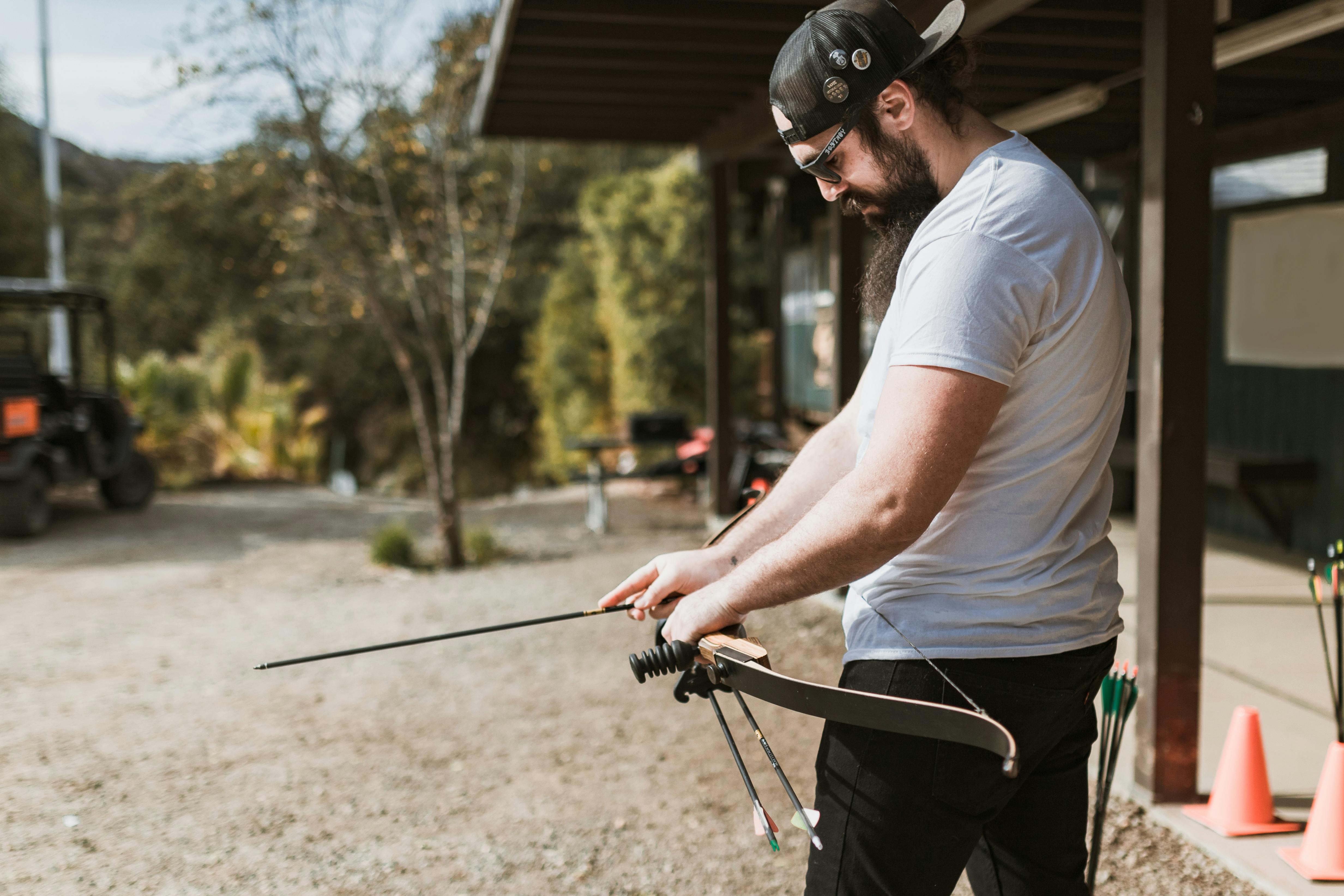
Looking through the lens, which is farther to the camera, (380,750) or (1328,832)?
(380,750)

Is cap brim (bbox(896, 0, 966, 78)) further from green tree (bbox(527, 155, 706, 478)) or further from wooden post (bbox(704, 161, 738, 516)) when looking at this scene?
green tree (bbox(527, 155, 706, 478))

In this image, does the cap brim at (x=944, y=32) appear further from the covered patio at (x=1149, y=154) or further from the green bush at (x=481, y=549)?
the green bush at (x=481, y=549)

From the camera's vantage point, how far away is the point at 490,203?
37.5 ft

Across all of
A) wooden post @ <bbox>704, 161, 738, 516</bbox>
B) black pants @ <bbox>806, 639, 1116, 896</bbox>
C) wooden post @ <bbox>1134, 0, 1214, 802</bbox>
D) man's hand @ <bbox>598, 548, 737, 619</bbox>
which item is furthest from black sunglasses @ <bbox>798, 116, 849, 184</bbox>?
wooden post @ <bbox>704, 161, 738, 516</bbox>

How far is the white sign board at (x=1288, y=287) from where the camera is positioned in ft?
21.5

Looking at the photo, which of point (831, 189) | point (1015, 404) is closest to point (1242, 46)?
point (831, 189)

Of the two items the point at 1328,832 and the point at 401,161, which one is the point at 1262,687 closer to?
the point at 1328,832

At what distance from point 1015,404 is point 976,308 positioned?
0.16 m

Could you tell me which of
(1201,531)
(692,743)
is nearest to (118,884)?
(692,743)

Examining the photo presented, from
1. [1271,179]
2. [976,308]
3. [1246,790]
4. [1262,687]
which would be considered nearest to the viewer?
[976,308]

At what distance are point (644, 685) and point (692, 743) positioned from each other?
93 centimetres

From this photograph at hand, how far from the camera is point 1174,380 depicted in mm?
3156

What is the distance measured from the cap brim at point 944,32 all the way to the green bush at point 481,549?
22.3 feet

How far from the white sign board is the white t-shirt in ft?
20.3
